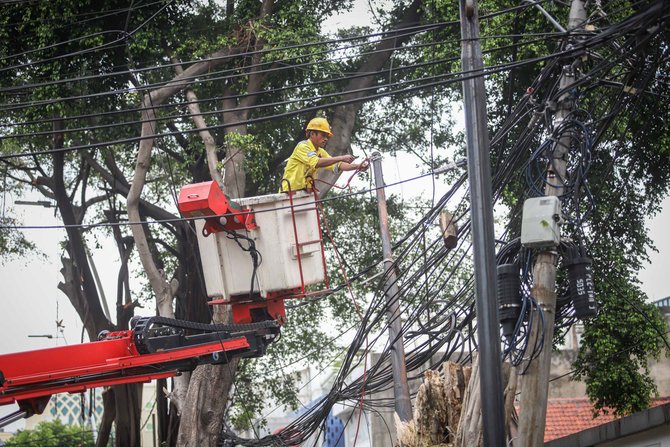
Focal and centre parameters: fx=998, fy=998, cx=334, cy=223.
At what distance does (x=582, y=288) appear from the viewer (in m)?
8.21

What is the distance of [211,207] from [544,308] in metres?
3.36

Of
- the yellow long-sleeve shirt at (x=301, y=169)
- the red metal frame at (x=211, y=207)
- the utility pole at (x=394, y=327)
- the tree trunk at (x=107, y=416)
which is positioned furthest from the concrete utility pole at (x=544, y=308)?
the tree trunk at (x=107, y=416)

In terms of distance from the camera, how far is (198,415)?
15.7 meters

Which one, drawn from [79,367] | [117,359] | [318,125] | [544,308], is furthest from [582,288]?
[79,367]

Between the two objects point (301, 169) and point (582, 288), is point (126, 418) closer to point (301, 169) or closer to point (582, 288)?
point (301, 169)

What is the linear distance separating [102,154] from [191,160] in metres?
2.12

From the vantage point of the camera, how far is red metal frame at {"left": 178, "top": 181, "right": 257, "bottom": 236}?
9.53m

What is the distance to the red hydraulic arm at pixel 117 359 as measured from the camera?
29.3ft

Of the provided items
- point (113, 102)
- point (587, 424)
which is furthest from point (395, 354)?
point (587, 424)

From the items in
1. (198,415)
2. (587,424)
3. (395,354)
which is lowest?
(587,424)

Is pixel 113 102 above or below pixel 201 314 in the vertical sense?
above

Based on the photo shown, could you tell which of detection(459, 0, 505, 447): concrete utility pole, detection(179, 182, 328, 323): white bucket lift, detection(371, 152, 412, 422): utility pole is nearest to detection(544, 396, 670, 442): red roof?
detection(371, 152, 412, 422): utility pole

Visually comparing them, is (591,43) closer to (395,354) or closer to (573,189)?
(573,189)

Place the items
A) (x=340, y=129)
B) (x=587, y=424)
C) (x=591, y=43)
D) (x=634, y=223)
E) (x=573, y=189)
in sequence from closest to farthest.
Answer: (x=591, y=43) → (x=573, y=189) → (x=634, y=223) → (x=340, y=129) → (x=587, y=424)
